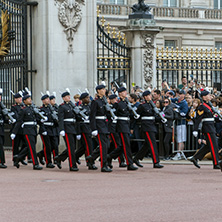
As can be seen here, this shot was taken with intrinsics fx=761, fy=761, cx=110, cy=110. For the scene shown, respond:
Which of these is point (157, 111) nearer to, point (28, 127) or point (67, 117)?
point (67, 117)

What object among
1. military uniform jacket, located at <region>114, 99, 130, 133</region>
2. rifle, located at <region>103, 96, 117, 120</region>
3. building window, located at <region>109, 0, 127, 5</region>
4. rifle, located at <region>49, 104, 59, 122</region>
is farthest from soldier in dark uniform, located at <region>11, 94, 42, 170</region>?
building window, located at <region>109, 0, 127, 5</region>

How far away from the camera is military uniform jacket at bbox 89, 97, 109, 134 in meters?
14.9

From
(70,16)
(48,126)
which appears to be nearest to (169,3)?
(70,16)

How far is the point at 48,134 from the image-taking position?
53.3 ft

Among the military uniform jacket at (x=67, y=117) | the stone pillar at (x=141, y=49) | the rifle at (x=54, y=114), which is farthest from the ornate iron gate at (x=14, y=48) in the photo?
the military uniform jacket at (x=67, y=117)

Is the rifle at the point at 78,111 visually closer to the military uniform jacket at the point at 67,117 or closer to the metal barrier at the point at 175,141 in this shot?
the military uniform jacket at the point at 67,117

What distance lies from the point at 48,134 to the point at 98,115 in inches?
63.7

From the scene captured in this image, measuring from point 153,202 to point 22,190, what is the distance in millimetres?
2377

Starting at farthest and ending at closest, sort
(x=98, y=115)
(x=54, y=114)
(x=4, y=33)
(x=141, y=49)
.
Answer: (x=141, y=49), (x=4, y=33), (x=54, y=114), (x=98, y=115)

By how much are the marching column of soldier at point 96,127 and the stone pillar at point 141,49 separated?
4.21 m

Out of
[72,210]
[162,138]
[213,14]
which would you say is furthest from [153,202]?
[213,14]

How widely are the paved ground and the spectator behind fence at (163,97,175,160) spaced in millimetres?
2582

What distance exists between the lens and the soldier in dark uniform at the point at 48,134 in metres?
16.1

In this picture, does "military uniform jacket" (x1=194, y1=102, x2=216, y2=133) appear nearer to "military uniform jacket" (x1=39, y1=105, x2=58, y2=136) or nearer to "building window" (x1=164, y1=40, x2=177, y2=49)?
"military uniform jacket" (x1=39, y1=105, x2=58, y2=136)
